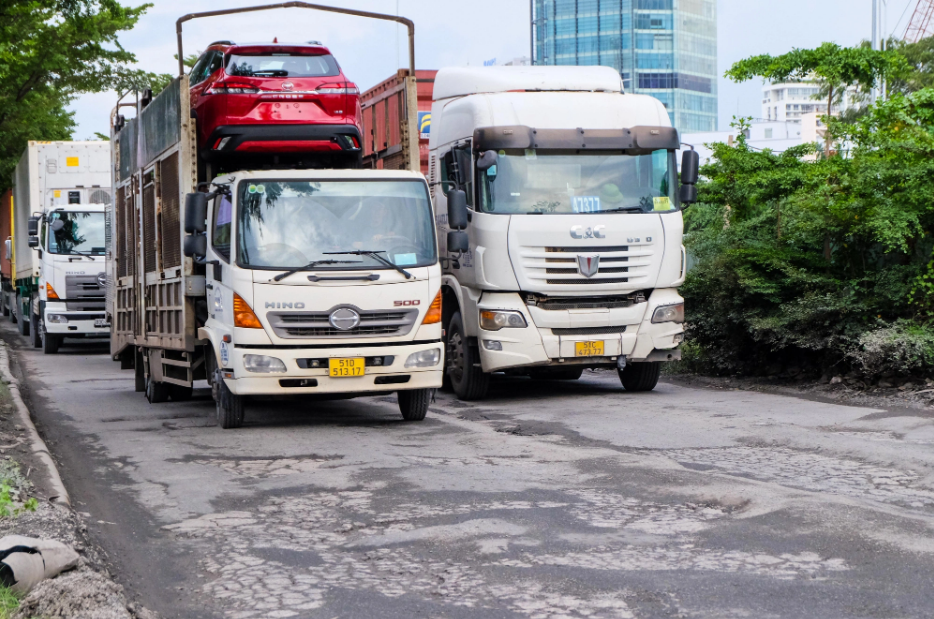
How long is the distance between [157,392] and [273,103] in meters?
3.92

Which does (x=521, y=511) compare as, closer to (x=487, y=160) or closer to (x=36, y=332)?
(x=487, y=160)

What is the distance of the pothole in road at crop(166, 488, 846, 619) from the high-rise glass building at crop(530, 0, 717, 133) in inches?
5477

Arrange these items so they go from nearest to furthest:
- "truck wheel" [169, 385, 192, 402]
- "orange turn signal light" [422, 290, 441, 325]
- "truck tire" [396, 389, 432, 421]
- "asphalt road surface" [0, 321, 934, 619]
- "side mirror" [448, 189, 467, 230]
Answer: "asphalt road surface" [0, 321, 934, 619], "orange turn signal light" [422, 290, 441, 325], "truck tire" [396, 389, 432, 421], "side mirror" [448, 189, 467, 230], "truck wheel" [169, 385, 192, 402]

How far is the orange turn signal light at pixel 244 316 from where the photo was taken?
34.9 feet

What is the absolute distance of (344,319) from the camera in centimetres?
1074

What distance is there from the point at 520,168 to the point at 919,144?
405 cm

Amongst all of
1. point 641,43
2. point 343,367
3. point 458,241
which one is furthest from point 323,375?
point 641,43

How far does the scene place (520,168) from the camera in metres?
13.0

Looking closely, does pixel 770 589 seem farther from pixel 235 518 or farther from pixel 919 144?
pixel 919 144

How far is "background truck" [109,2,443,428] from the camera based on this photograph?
1066 centimetres

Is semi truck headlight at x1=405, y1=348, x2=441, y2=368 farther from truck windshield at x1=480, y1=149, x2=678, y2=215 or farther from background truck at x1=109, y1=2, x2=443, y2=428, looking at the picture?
truck windshield at x1=480, y1=149, x2=678, y2=215

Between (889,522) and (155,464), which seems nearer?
(889,522)

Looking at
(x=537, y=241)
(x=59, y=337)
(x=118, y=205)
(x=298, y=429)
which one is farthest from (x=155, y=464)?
(x=59, y=337)

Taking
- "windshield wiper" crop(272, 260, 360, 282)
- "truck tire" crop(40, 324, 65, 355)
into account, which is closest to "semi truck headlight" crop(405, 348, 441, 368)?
"windshield wiper" crop(272, 260, 360, 282)
